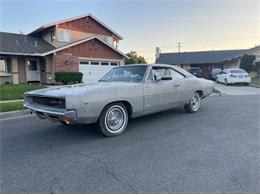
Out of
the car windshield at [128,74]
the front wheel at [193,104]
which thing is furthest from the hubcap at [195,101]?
the car windshield at [128,74]

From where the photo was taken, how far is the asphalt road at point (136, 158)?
2.78 metres

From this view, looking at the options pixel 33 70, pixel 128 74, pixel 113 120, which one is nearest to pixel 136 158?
pixel 113 120

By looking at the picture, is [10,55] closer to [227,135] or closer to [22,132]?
[22,132]

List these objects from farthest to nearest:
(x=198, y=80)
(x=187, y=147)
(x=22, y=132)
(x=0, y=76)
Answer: (x=0, y=76)
(x=198, y=80)
(x=22, y=132)
(x=187, y=147)

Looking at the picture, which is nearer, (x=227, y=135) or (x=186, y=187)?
(x=186, y=187)

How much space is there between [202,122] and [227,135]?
1.17 meters

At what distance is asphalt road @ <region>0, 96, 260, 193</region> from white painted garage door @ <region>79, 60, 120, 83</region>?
14396mm

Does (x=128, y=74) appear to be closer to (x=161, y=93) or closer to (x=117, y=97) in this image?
(x=161, y=93)

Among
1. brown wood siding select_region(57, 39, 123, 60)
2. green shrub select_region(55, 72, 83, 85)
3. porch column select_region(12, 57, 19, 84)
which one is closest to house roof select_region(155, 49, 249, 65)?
brown wood siding select_region(57, 39, 123, 60)

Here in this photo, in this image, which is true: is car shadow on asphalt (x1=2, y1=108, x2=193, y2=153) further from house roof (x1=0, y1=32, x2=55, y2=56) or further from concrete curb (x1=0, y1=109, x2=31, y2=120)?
house roof (x1=0, y1=32, x2=55, y2=56)

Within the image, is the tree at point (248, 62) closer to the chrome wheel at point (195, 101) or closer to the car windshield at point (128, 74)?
the chrome wheel at point (195, 101)

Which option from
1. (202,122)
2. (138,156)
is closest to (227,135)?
(202,122)

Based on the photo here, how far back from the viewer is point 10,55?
718 inches

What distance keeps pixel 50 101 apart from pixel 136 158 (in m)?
2.15
